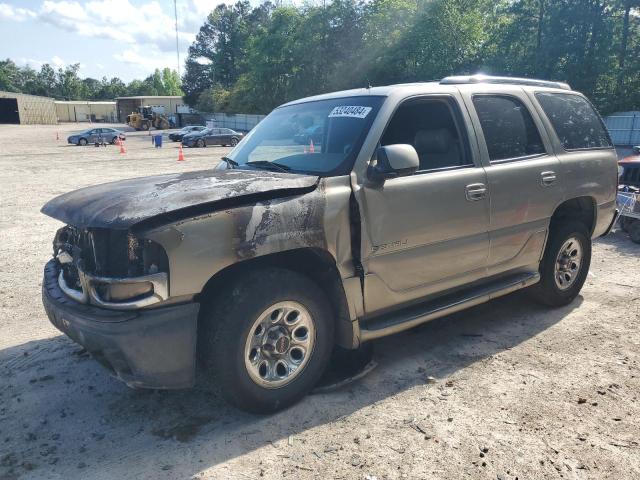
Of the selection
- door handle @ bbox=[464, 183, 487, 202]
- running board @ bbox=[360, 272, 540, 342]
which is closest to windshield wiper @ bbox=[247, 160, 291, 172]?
running board @ bbox=[360, 272, 540, 342]

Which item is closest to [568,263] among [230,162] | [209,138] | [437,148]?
[437,148]

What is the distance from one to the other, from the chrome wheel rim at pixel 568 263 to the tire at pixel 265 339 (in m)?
2.69

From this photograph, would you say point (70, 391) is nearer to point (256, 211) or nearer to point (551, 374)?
point (256, 211)

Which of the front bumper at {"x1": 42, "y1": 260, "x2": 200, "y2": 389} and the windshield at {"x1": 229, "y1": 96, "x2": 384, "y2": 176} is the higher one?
the windshield at {"x1": 229, "y1": 96, "x2": 384, "y2": 176}

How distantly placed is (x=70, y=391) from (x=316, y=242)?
6.77 feet

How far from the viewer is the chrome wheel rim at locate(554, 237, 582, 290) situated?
4809mm

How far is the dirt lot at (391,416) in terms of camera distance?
2748 millimetres

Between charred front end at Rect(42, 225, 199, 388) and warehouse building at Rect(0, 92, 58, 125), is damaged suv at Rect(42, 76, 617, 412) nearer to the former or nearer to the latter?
charred front end at Rect(42, 225, 199, 388)

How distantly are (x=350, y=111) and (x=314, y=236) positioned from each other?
111 centimetres

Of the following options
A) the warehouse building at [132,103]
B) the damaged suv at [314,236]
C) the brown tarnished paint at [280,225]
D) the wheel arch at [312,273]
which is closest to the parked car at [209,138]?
the damaged suv at [314,236]

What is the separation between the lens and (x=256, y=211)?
9.44 feet

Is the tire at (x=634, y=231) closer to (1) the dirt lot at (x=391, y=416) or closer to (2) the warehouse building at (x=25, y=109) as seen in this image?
(1) the dirt lot at (x=391, y=416)

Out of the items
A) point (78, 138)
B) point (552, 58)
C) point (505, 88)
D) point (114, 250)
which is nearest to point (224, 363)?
point (114, 250)

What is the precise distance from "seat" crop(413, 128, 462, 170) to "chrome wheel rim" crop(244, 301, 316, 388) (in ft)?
4.72
